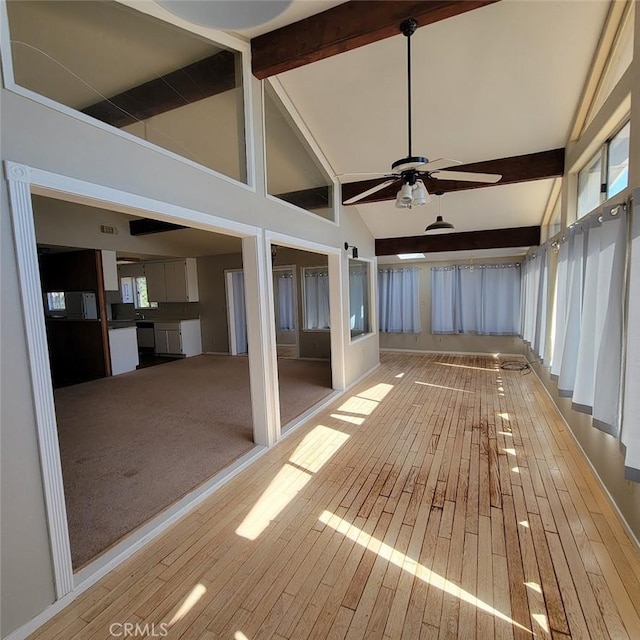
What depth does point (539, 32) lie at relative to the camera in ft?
8.16

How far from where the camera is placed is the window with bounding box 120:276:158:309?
8.41 m

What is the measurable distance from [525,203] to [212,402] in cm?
528

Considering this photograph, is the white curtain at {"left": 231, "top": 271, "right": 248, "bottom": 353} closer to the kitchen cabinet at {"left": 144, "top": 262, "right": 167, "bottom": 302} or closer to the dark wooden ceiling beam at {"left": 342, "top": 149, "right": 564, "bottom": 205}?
the kitchen cabinet at {"left": 144, "top": 262, "right": 167, "bottom": 302}

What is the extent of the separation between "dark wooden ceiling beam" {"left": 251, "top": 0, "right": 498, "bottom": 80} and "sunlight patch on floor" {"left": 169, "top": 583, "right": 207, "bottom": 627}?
11.5ft

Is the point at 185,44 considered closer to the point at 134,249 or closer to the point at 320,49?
the point at 320,49

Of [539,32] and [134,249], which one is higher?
[539,32]

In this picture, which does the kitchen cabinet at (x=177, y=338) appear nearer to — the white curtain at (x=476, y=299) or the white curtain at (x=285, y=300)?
the white curtain at (x=285, y=300)

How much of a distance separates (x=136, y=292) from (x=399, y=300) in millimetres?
6517

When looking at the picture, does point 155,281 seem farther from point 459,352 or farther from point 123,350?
point 459,352

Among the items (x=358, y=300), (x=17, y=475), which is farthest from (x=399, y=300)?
(x=17, y=475)

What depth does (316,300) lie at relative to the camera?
7.17 metres

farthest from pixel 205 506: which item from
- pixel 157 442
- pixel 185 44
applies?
pixel 185 44

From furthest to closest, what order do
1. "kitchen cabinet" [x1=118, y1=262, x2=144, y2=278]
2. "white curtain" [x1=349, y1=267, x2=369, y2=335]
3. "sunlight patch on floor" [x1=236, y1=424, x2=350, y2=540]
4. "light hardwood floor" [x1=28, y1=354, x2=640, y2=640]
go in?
"kitchen cabinet" [x1=118, y1=262, x2=144, y2=278] < "white curtain" [x1=349, y1=267, x2=369, y2=335] < "sunlight patch on floor" [x1=236, y1=424, x2=350, y2=540] < "light hardwood floor" [x1=28, y1=354, x2=640, y2=640]

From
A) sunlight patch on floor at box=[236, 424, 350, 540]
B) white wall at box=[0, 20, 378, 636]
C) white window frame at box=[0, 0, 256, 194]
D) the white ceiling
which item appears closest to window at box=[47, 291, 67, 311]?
white window frame at box=[0, 0, 256, 194]
